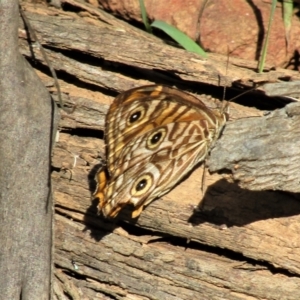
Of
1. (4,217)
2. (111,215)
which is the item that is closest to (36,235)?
(4,217)

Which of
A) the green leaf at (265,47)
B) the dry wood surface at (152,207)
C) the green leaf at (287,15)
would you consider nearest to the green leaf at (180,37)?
the dry wood surface at (152,207)

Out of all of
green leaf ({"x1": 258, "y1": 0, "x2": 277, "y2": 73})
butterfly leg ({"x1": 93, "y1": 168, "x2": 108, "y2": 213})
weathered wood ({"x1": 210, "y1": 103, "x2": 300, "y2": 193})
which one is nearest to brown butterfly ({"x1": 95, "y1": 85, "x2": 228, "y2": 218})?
butterfly leg ({"x1": 93, "y1": 168, "x2": 108, "y2": 213})

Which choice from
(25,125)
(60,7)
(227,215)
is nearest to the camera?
(227,215)

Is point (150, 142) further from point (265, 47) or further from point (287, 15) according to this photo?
point (287, 15)

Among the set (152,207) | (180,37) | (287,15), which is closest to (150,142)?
(152,207)

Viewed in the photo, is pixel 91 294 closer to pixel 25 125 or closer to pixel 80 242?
pixel 80 242

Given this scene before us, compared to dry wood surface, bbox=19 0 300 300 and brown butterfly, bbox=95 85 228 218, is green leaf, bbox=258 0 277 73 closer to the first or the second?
dry wood surface, bbox=19 0 300 300

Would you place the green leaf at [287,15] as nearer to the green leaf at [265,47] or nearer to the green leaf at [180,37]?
the green leaf at [265,47]
